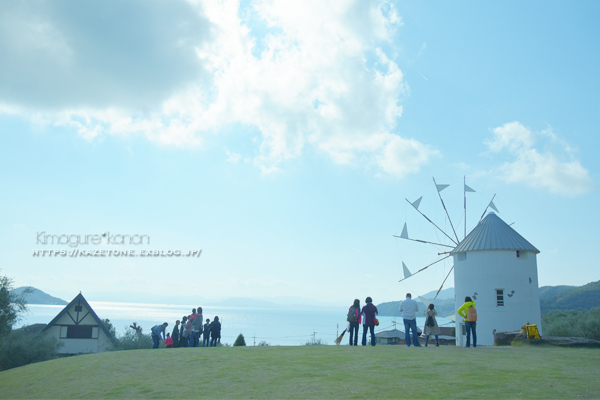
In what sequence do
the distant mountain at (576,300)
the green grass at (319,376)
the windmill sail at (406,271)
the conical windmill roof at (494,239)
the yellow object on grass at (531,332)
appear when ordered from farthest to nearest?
the distant mountain at (576,300) → the windmill sail at (406,271) → the conical windmill roof at (494,239) → the yellow object on grass at (531,332) → the green grass at (319,376)

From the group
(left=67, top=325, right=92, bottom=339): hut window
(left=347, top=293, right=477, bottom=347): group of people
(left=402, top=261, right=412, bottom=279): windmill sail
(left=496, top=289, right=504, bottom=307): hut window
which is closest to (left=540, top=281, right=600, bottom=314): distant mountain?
(left=402, top=261, right=412, bottom=279): windmill sail

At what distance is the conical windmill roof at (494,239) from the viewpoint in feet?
102

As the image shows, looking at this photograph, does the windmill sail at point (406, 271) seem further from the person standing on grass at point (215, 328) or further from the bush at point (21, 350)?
the bush at point (21, 350)

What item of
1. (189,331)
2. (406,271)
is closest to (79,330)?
(189,331)

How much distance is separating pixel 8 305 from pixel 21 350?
396cm

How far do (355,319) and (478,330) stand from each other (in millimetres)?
16079

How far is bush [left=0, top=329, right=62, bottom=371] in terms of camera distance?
102 feet

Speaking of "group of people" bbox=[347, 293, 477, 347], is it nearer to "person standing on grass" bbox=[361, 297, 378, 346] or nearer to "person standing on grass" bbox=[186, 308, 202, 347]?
"person standing on grass" bbox=[361, 297, 378, 346]

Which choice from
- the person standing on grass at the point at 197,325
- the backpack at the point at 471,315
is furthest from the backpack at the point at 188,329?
the backpack at the point at 471,315

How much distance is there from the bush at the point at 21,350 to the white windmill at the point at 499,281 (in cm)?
3080

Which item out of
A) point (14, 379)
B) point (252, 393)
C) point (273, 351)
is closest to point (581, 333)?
point (273, 351)

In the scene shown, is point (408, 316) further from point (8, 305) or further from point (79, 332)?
point (79, 332)

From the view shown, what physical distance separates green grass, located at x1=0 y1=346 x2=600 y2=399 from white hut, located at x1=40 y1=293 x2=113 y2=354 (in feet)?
87.2

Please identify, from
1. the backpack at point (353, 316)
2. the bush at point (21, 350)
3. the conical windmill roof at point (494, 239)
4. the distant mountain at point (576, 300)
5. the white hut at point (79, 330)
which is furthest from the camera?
the distant mountain at point (576, 300)
